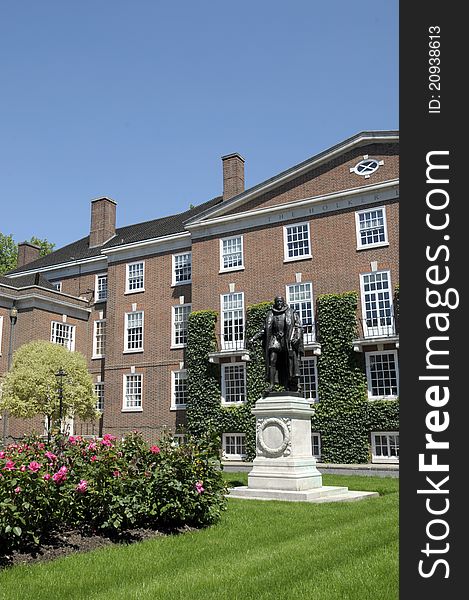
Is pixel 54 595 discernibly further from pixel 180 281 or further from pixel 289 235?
pixel 180 281

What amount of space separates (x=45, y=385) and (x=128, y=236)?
15.2 m

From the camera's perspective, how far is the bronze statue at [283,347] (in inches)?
578

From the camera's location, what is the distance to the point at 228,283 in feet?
102

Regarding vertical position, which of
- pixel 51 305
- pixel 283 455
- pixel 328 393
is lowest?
pixel 283 455

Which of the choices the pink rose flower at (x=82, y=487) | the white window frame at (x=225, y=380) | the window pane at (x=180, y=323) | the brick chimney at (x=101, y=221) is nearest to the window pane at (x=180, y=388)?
the window pane at (x=180, y=323)

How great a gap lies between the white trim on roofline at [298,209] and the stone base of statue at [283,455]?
15663 mm

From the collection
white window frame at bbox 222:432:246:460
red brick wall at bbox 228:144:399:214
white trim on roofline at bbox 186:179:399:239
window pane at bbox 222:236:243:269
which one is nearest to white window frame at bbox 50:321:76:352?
white trim on roofline at bbox 186:179:399:239

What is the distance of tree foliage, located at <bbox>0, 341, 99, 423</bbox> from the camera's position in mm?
27562

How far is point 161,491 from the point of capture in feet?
29.4

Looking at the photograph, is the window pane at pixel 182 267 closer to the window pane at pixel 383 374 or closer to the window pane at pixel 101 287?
the window pane at pixel 101 287

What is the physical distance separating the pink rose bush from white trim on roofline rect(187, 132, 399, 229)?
2133 centimetres

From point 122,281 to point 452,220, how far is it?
1343 inches

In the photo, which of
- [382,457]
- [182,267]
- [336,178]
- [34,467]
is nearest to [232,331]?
[182,267]

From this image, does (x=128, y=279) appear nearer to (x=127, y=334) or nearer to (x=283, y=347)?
(x=127, y=334)
